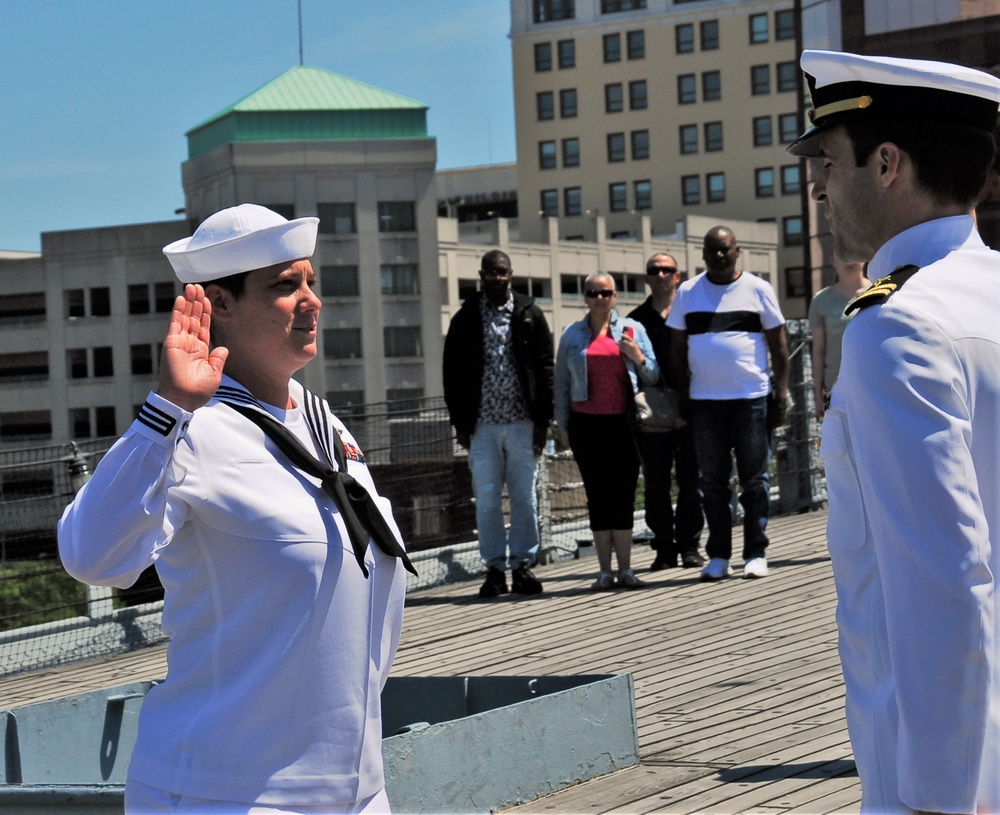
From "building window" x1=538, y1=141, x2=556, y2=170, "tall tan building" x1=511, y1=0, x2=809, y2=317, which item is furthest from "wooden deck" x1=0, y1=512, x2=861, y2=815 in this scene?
"building window" x1=538, y1=141, x2=556, y2=170

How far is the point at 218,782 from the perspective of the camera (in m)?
3.09

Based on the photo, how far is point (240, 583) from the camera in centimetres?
318

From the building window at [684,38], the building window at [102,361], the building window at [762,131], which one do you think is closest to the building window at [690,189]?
the building window at [762,131]

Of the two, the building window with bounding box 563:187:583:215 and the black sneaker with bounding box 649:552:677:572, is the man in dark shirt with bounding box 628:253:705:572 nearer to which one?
the black sneaker with bounding box 649:552:677:572

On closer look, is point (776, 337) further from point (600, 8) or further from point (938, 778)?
point (600, 8)

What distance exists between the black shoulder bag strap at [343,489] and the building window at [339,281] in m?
104

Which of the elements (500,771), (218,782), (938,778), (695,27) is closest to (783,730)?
(500,771)

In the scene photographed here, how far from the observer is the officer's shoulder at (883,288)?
2.44 meters

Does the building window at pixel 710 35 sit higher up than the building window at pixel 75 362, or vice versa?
the building window at pixel 710 35

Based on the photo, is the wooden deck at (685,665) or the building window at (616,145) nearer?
the wooden deck at (685,665)

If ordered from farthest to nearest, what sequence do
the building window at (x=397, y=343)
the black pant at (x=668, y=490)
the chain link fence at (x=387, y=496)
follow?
1. the building window at (x=397, y=343)
2. the black pant at (x=668, y=490)
3. the chain link fence at (x=387, y=496)

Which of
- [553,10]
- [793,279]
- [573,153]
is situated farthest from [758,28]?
[793,279]

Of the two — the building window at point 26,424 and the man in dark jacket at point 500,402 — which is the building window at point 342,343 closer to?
the building window at point 26,424

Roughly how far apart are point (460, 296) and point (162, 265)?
20.0 metres
